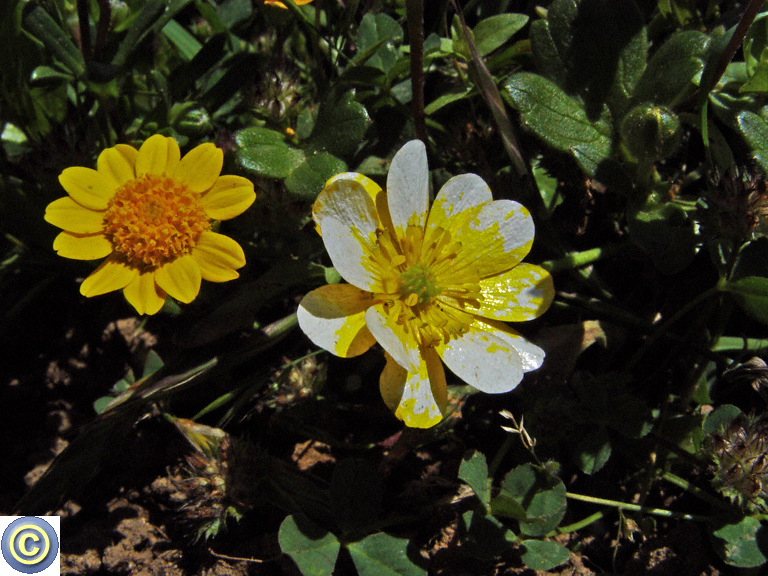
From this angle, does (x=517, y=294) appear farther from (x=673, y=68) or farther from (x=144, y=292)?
(x=144, y=292)

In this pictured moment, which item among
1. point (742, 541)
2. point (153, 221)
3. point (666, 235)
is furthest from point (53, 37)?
point (742, 541)

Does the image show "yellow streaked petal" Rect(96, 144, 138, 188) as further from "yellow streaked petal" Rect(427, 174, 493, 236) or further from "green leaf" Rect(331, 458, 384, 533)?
"green leaf" Rect(331, 458, 384, 533)

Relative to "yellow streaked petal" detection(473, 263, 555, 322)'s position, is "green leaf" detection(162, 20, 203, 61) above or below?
above

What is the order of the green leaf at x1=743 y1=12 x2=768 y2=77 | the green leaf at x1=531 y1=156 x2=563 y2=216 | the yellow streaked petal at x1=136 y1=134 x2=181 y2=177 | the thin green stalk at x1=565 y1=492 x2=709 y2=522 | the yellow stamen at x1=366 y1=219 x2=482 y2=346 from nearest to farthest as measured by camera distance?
1. the yellow stamen at x1=366 y1=219 x2=482 y2=346
2. the yellow streaked petal at x1=136 y1=134 x2=181 y2=177
3. the green leaf at x1=743 y1=12 x2=768 y2=77
4. the thin green stalk at x1=565 y1=492 x2=709 y2=522
5. the green leaf at x1=531 y1=156 x2=563 y2=216

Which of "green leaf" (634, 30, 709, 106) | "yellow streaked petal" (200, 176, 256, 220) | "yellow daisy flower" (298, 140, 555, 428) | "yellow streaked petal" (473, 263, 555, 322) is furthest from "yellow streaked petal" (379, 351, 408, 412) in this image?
"green leaf" (634, 30, 709, 106)

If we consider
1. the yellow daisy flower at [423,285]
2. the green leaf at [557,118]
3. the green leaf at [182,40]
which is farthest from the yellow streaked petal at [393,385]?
the green leaf at [182,40]

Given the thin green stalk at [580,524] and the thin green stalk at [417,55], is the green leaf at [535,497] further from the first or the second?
the thin green stalk at [417,55]
